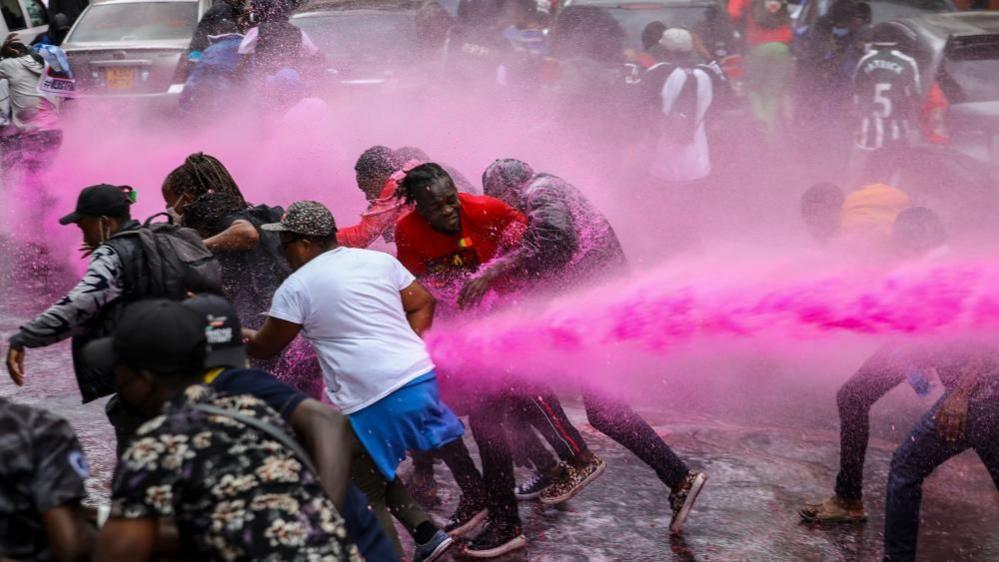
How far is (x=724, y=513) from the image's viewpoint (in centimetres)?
619

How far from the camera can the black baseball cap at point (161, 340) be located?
10.4ft

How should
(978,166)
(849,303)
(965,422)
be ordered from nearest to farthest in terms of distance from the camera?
(965,422) → (849,303) → (978,166)

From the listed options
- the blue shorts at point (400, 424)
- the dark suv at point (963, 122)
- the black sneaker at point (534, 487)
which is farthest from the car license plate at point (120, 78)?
the blue shorts at point (400, 424)

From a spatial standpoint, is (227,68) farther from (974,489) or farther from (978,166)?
(974,489)

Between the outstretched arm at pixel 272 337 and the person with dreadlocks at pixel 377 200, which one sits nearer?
the outstretched arm at pixel 272 337

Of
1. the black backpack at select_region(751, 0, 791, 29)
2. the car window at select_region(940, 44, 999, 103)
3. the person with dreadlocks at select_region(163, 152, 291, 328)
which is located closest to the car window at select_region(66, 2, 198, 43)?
the black backpack at select_region(751, 0, 791, 29)

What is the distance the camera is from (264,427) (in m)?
3.10

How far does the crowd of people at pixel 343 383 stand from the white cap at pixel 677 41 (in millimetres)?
3287

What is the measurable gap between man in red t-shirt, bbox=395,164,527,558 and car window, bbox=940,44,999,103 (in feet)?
16.9

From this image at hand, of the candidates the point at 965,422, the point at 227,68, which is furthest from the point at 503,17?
the point at 965,422

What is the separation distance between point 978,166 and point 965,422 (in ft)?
16.7

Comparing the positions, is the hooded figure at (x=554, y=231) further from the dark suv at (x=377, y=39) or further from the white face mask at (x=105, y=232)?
the dark suv at (x=377, y=39)

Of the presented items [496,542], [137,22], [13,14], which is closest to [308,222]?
[496,542]

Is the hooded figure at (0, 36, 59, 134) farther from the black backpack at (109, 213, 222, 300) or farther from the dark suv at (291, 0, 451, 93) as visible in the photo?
the black backpack at (109, 213, 222, 300)
